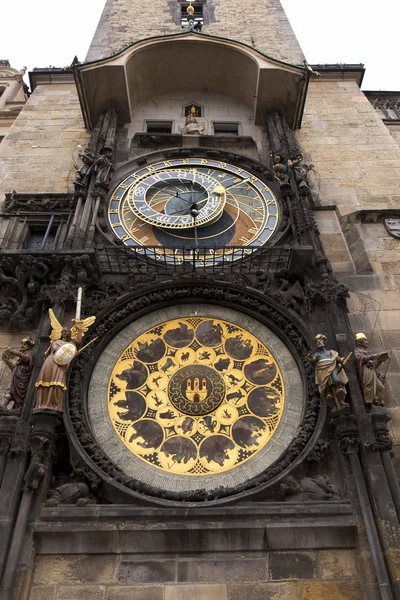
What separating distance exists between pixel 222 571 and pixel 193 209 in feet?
20.6

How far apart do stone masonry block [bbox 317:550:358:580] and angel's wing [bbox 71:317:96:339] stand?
13.2ft

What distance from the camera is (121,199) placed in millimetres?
10375

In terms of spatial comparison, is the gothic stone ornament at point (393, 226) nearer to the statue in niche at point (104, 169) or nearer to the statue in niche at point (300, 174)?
the statue in niche at point (300, 174)

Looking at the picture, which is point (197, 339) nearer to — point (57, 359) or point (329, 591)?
point (57, 359)

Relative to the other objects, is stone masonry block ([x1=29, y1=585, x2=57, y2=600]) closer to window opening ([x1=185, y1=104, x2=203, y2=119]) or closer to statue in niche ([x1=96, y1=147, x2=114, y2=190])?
statue in niche ([x1=96, y1=147, x2=114, y2=190])

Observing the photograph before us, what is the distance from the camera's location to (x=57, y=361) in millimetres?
6676

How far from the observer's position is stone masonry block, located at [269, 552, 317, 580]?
5785 mm

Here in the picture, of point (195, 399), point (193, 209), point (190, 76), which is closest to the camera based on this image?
point (195, 399)

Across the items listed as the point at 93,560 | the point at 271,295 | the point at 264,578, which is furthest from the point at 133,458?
the point at 271,295

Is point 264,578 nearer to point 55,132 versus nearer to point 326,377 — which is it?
point 326,377

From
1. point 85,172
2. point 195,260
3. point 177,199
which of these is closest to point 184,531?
point 195,260

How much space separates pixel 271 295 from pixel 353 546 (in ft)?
12.0

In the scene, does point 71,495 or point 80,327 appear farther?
point 80,327

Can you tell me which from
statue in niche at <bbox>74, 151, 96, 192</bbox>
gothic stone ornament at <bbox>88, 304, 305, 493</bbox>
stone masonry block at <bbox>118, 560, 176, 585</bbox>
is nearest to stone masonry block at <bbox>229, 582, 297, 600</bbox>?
stone masonry block at <bbox>118, 560, 176, 585</bbox>
